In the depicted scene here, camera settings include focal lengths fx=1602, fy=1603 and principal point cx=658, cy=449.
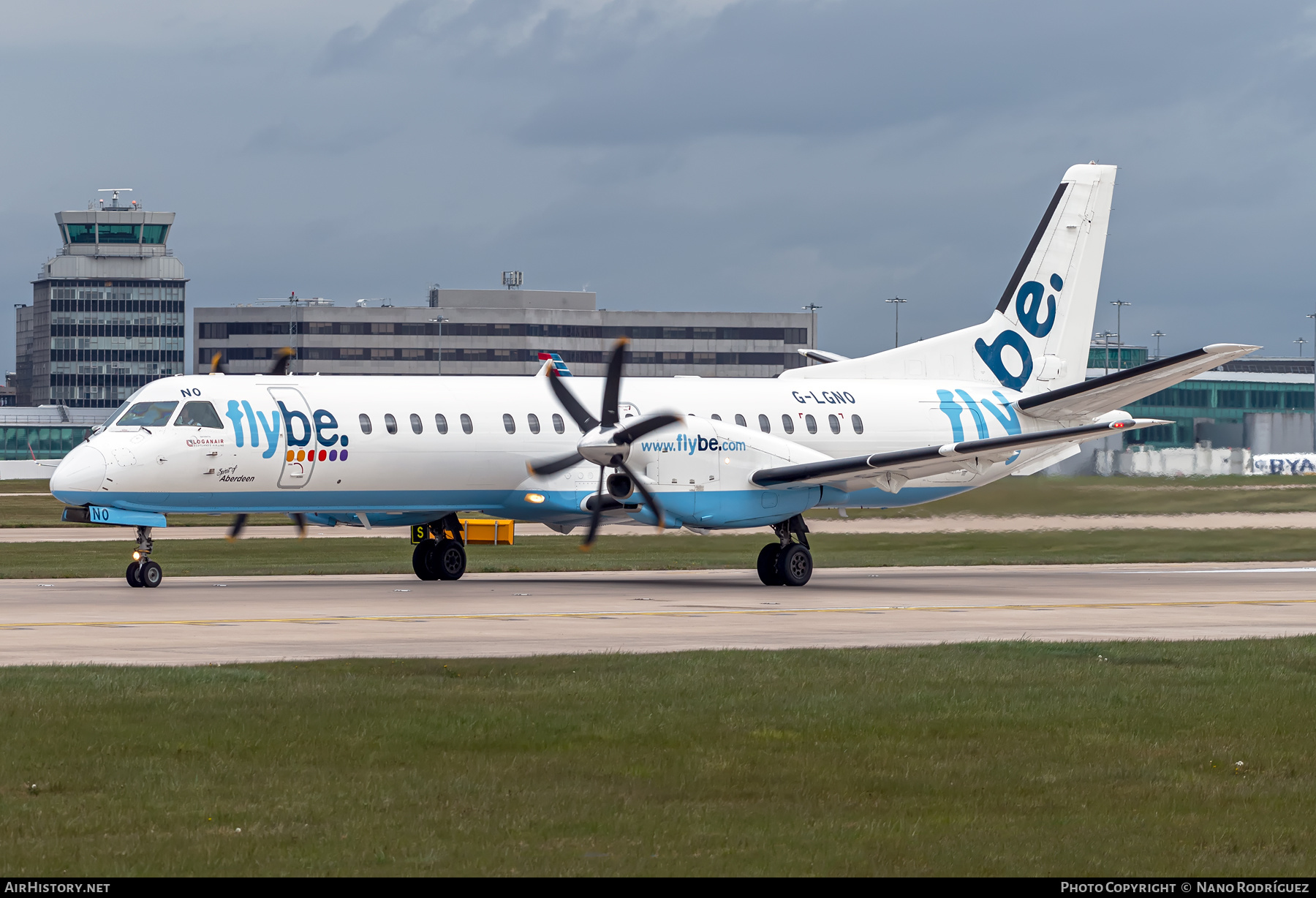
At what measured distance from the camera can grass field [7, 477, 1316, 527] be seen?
1462 inches

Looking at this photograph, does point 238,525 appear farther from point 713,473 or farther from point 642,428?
point 713,473

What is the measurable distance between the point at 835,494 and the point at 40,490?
252 feet

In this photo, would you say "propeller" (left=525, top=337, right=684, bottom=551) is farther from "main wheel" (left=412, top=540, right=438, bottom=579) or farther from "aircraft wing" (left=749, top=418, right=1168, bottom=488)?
"main wheel" (left=412, top=540, right=438, bottom=579)

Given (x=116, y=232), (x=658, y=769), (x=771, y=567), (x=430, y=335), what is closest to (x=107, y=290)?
(x=116, y=232)

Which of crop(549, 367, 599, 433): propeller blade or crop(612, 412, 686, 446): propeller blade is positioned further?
crop(549, 367, 599, 433): propeller blade

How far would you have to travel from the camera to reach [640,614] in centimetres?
2583

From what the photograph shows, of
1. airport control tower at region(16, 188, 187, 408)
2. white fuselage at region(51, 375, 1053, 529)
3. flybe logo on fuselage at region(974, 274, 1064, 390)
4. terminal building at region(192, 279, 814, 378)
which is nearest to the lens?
white fuselage at region(51, 375, 1053, 529)

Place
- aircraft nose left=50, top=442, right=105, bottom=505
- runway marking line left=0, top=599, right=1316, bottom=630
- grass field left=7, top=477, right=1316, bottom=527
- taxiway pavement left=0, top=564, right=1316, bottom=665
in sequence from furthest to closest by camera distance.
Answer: grass field left=7, top=477, right=1316, bottom=527 → aircraft nose left=50, top=442, right=105, bottom=505 → runway marking line left=0, top=599, right=1316, bottom=630 → taxiway pavement left=0, top=564, right=1316, bottom=665

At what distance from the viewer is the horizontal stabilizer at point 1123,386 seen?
30.3m

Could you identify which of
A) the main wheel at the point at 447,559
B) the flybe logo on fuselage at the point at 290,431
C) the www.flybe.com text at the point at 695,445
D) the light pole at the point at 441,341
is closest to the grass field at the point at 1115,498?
the www.flybe.com text at the point at 695,445

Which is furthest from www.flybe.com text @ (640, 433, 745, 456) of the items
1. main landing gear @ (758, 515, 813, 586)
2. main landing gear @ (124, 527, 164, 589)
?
main landing gear @ (124, 527, 164, 589)

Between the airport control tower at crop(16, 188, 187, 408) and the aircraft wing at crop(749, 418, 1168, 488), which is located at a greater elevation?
the airport control tower at crop(16, 188, 187, 408)

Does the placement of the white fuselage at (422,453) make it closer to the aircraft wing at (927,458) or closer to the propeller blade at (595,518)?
the aircraft wing at (927,458)

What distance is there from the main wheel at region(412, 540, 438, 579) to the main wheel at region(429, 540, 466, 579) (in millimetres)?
46
